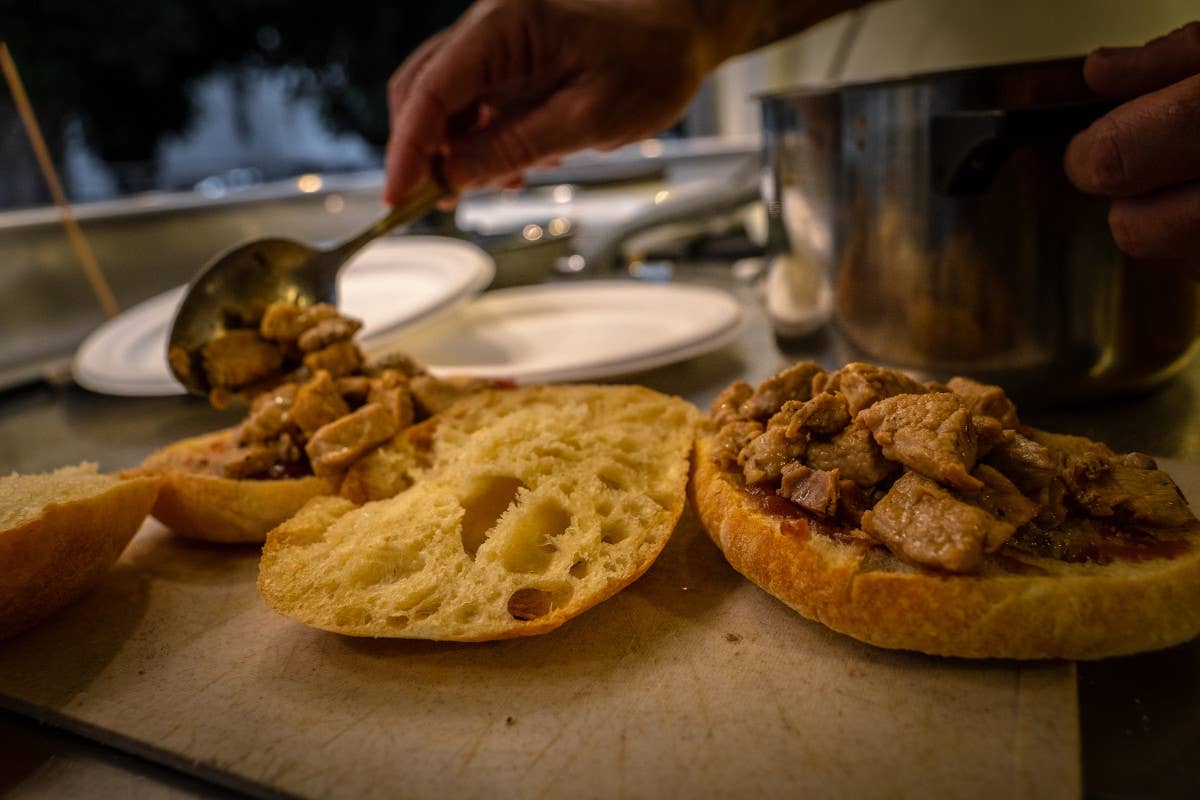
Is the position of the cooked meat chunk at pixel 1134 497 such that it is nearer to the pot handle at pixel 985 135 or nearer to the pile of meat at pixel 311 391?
the pot handle at pixel 985 135

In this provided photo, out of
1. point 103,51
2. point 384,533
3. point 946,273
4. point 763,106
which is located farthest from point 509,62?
point 103,51

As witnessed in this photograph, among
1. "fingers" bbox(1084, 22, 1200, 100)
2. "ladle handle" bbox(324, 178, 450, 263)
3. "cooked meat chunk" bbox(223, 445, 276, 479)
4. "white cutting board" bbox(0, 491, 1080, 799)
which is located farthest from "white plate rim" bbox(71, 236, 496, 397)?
"fingers" bbox(1084, 22, 1200, 100)

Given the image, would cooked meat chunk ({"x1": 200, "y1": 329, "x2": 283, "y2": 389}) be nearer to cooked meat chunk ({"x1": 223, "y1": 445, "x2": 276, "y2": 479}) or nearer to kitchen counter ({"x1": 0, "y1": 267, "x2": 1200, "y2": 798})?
cooked meat chunk ({"x1": 223, "y1": 445, "x2": 276, "y2": 479})

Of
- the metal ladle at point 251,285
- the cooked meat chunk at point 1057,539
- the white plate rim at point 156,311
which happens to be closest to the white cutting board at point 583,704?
the cooked meat chunk at point 1057,539

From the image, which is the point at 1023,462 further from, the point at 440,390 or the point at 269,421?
the point at 269,421

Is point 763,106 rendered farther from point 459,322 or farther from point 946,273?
point 459,322

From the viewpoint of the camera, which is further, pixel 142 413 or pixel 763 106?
pixel 142 413

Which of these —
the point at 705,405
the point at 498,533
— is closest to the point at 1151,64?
the point at 705,405
